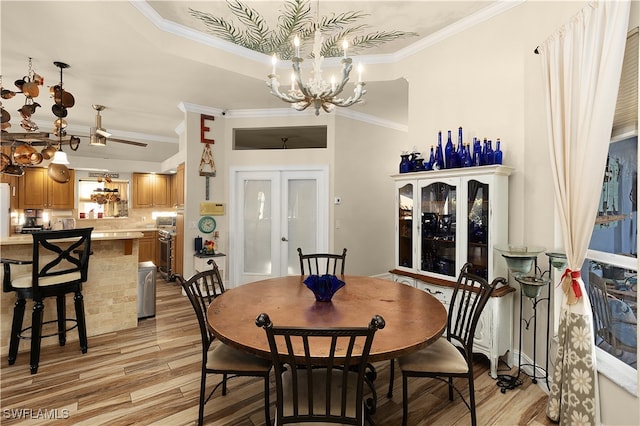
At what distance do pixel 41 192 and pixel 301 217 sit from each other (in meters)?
5.63

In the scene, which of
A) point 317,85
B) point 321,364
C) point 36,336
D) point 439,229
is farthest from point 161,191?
point 321,364

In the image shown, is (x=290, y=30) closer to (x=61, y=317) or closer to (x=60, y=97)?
(x=60, y=97)

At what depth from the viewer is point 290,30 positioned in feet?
10.4

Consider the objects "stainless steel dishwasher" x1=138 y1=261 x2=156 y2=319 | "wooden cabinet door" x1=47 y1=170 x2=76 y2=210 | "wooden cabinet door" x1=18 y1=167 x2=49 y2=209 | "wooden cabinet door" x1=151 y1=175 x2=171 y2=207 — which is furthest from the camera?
"wooden cabinet door" x1=151 y1=175 x2=171 y2=207

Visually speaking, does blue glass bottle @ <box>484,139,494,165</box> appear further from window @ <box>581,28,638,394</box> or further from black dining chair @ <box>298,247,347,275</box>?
black dining chair @ <box>298,247,347,275</box>

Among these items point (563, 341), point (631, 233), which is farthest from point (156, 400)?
point (631, 233)

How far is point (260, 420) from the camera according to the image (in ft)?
6.54

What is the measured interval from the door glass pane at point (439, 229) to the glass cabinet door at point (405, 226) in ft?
0.52

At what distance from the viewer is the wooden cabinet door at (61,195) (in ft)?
21.2

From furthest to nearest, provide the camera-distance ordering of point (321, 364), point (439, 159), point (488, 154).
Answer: point (439, 159)
point (488, 154)
point (321, 364)

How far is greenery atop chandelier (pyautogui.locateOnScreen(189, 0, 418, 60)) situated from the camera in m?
2.87

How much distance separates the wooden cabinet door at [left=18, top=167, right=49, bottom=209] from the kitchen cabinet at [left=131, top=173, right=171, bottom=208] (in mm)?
1588

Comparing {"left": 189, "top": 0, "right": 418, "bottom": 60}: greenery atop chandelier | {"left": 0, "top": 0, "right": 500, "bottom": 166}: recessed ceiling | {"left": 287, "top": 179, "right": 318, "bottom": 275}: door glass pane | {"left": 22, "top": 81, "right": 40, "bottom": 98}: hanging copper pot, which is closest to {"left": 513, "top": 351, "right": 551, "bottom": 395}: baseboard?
{"left": 287, "top": 179, "right": 318, "bottom": 275}: door glass pane

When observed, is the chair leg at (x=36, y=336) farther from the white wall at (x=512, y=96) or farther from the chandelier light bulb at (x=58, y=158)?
the white wall at (x=512, y=96)
